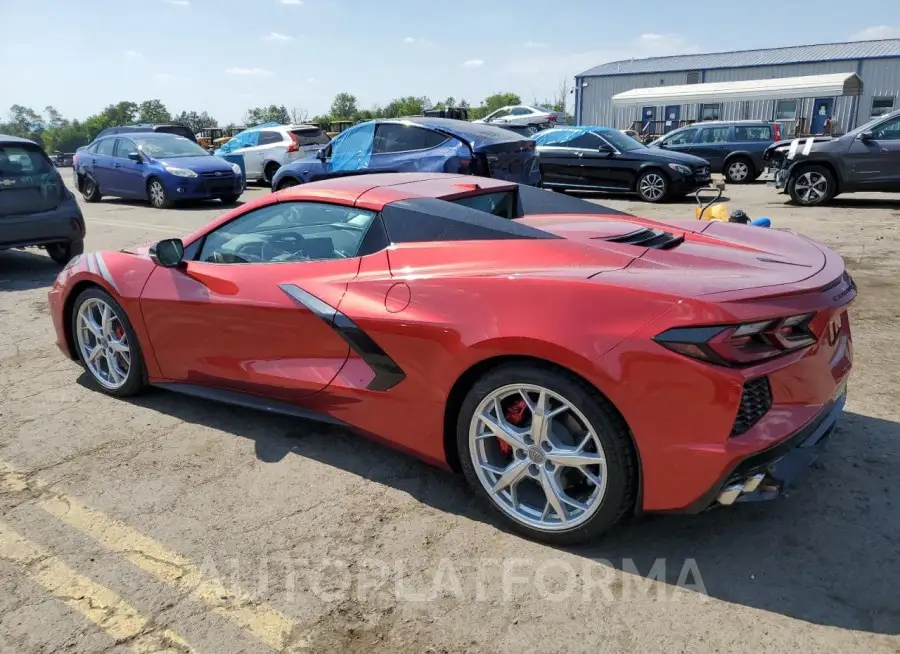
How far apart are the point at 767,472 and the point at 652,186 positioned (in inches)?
462

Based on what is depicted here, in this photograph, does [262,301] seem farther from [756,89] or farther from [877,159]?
[756,89]

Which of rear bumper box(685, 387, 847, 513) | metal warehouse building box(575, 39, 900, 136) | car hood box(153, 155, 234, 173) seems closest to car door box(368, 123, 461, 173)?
car hood box(153, 155, 234, 173)

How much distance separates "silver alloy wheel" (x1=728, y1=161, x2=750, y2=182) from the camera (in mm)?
16328

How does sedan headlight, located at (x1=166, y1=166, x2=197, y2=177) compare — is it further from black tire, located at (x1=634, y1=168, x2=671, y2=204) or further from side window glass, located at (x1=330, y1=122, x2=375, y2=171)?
black tire, located at (x1=634, y1=168, x2=671, y2=204)

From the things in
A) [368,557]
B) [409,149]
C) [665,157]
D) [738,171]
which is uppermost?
[409,149]

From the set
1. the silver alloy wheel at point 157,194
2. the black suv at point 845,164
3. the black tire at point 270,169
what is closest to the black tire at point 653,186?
the black suv at point 845,164

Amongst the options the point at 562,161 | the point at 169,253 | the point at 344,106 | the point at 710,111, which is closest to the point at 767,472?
the point at 169,253

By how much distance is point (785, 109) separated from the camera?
34000mm

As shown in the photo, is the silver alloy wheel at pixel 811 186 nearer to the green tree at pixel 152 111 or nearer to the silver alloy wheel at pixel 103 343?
the silver alloy wheel at pixel 103 343

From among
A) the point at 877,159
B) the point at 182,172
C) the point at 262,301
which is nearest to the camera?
the point at 262,301

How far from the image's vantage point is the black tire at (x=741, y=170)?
640 inches

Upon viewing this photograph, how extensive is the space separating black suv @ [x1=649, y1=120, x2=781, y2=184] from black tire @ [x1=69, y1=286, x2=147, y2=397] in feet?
47.0

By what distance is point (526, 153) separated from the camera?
9906 mm

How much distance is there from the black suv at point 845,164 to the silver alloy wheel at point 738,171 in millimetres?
4347
